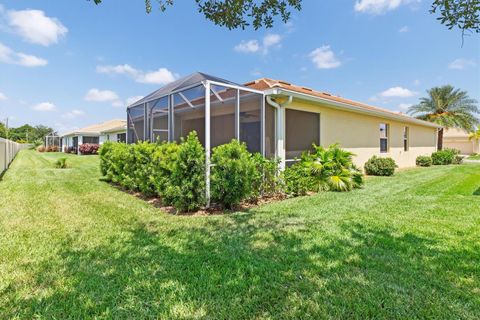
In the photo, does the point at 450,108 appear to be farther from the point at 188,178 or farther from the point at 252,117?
the point at 188,178

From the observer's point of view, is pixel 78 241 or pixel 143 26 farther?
pixel 143 26

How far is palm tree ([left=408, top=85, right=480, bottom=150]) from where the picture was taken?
2223 centimetres

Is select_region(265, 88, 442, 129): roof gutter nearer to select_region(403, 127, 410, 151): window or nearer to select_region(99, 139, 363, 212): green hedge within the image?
select_region(403, 127, 410, 151): window

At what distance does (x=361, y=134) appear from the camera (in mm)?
11609

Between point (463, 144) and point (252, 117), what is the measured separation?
4373 cm

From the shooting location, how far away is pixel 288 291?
252cm

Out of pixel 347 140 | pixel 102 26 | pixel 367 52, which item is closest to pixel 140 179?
pixel 102 26

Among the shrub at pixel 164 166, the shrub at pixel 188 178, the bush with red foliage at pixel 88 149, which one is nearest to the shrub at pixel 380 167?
the shrub at pixel 188 178

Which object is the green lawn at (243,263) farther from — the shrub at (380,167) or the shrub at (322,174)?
the shrub at (380,167)

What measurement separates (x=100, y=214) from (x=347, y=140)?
376 inches

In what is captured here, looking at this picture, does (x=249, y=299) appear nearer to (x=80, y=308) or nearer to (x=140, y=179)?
(x=80, y=308)

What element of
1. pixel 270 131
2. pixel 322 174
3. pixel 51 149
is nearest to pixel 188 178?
pixel 270 131

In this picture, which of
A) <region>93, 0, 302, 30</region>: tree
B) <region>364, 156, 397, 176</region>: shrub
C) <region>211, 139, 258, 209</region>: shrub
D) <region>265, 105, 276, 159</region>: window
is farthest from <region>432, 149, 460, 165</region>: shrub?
<region>93, 0, 302, 30</region>: tree

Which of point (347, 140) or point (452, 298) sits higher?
point (347, 140)
